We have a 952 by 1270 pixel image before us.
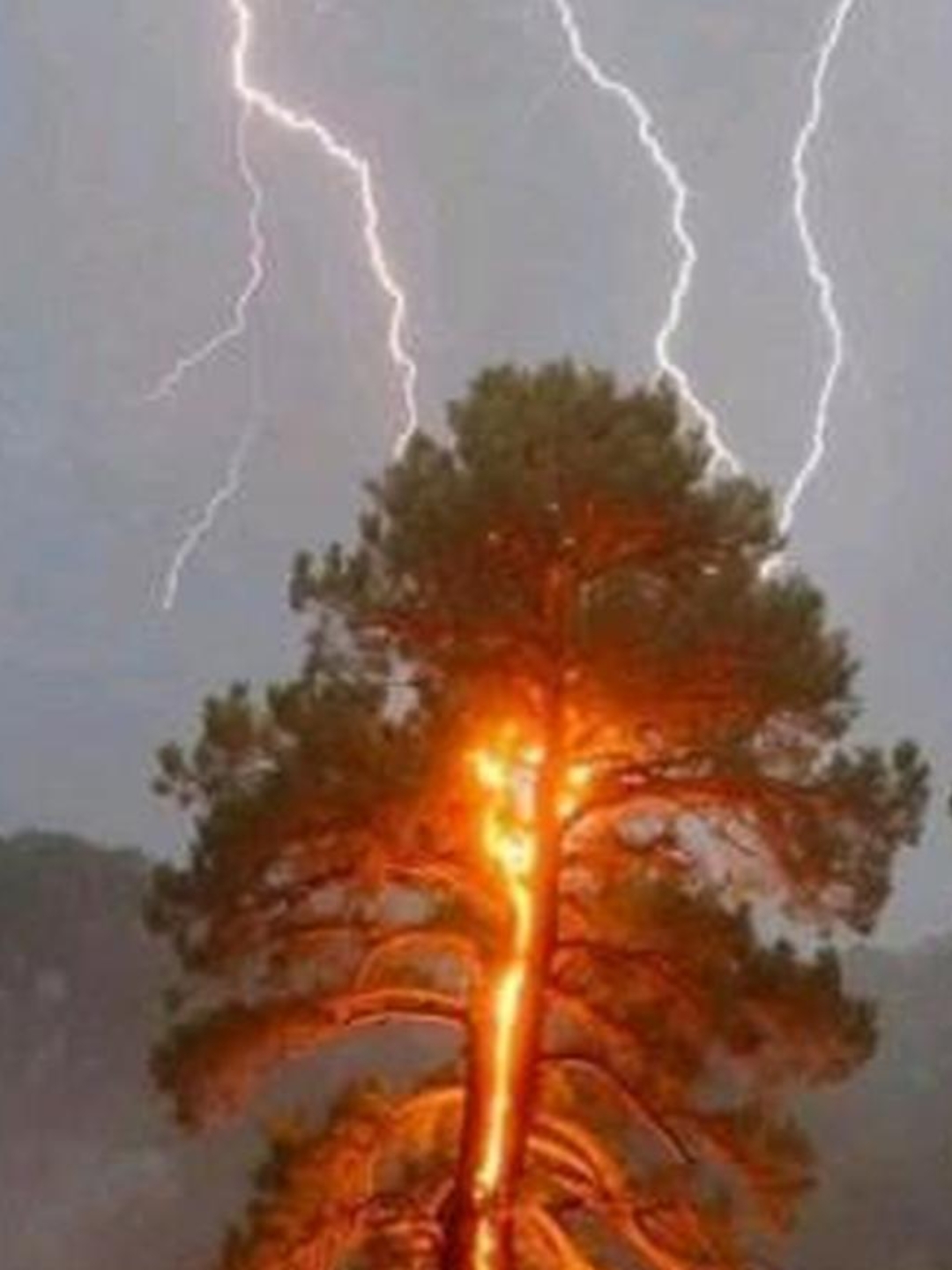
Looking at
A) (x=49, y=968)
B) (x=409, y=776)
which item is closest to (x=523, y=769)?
(x=409, y=776)

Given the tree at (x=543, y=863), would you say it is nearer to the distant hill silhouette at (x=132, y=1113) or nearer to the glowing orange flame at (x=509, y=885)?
the glowing orange flame at (x=509, y=885)

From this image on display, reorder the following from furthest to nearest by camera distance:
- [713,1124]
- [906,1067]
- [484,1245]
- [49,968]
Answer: [49,968]
[906,1067]
[713,1124]
[484,1245]

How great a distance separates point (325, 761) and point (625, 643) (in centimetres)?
253

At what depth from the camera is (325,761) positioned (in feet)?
60.5

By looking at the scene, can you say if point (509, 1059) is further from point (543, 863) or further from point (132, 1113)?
point (132, 1113)

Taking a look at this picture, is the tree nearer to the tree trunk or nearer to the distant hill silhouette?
the tree trunk

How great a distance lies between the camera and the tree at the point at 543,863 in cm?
1828

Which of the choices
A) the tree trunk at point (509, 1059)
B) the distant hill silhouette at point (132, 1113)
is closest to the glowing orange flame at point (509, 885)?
the tree trunk at point (509, 1059)

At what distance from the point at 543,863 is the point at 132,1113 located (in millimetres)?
98547

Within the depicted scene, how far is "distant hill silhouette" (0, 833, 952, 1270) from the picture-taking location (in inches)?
3696

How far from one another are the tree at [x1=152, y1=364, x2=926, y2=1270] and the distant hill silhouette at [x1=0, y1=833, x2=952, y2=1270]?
71684 millimetres

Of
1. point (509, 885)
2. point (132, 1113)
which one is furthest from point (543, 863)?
point (132, 1113)

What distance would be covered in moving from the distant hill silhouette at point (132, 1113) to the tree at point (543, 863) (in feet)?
235

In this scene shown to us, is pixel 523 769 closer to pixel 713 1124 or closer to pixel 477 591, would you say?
pixel 477 591
